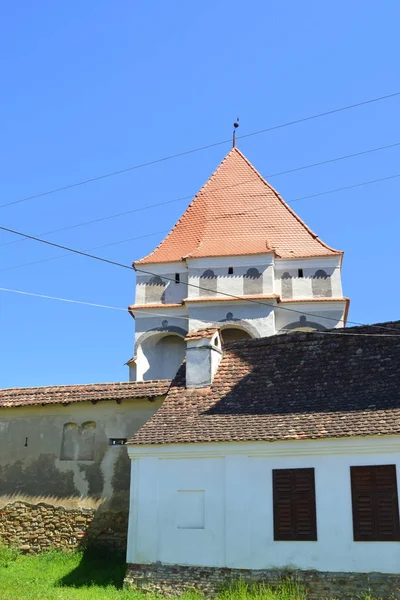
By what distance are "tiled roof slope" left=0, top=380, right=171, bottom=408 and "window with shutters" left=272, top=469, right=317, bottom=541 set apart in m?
4.83

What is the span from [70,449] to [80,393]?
1.51 m

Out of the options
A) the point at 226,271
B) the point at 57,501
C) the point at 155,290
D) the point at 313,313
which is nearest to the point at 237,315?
the point at 226,271

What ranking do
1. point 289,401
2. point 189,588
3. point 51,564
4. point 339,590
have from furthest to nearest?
point 51,564, point 289,401, point 189,588, point 339,590

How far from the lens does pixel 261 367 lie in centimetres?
1705

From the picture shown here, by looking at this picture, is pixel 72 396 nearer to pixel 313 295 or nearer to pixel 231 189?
pixel 313 295

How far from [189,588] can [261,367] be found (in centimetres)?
534

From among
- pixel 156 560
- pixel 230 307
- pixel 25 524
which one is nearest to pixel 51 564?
pixel 25 524

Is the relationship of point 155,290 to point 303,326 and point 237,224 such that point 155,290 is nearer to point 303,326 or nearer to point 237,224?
point 237,224

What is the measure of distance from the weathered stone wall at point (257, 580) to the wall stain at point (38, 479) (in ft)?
13.2

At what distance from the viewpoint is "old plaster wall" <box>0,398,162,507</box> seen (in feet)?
59.0

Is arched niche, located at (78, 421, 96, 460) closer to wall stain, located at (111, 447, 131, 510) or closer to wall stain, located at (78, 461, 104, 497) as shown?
wall stain, located at (78, 461, 104, 497)

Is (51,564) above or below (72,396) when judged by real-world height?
below

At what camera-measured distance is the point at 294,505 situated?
46.3 ft

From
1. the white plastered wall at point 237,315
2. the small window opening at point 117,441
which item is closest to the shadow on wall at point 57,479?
the small window opening at point 117,441
